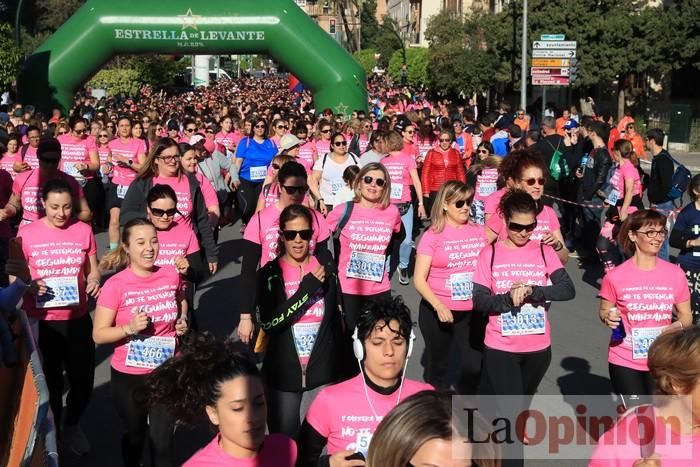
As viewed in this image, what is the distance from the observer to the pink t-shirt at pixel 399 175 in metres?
10.8

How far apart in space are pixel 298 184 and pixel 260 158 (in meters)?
6.60

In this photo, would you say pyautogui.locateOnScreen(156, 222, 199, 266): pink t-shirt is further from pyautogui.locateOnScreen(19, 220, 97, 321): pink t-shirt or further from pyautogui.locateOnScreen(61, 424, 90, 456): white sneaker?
pyautogui.locateOnScreen(61, 424, 90, 456): white sneaker

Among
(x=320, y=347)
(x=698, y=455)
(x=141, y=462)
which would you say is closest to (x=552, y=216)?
(x=320, y=347)

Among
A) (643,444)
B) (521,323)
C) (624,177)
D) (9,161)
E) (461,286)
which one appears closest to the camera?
(643,444)

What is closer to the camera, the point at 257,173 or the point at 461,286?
the point at 461,286

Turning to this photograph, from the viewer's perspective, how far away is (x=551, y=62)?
88.1 ft

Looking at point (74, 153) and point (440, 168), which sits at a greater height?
point (74, 153)

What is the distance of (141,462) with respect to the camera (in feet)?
15.9

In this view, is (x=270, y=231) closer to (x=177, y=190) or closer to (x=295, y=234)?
(x=295, y=234)

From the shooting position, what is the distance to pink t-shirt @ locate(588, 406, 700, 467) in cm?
285

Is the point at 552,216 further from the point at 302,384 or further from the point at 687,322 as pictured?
the point at 302,384

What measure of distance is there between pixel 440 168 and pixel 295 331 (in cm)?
718

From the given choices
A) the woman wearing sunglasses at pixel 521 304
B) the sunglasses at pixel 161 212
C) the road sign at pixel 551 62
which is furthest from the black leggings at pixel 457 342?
the road sign at pixel 551 62

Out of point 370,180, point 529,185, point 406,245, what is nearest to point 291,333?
point 370,180
